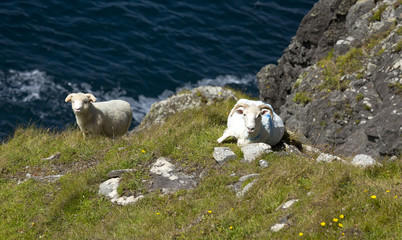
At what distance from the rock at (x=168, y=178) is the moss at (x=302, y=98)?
560 centimetres

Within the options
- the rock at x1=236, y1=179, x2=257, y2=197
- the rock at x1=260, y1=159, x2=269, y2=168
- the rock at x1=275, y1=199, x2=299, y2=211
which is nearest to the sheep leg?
the rock at x1=260, y1=159, x2=269, y2=168

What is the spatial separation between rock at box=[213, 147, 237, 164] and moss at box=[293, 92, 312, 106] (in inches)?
179

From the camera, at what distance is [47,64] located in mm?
27234

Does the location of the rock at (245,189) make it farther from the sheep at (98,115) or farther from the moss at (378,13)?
the moss at (378,13)

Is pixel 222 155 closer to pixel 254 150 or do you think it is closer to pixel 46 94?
pixel 254 150

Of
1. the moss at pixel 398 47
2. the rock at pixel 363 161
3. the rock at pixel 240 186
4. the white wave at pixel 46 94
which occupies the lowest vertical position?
the white wave at pixel 46 94

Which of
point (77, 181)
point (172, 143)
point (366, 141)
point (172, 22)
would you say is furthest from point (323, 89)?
point (172, 22)

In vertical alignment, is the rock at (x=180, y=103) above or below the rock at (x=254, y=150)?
below

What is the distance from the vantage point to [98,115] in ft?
44.9

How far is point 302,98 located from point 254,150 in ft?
15.5

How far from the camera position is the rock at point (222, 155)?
34.5ft

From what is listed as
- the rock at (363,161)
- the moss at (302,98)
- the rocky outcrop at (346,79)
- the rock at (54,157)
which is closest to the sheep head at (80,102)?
the rock at (54,157)

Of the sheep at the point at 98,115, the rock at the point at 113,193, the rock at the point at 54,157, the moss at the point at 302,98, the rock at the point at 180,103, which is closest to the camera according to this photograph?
the rock at the point at 113,193

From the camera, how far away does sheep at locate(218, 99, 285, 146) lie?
11.1m
